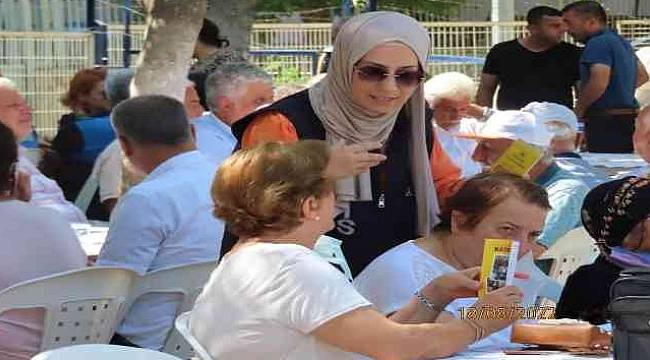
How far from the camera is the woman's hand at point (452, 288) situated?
2949 millimetres

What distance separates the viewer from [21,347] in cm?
392

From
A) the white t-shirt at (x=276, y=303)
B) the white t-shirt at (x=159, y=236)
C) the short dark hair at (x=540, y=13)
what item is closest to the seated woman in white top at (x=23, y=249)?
the white t-shirt at (x=159, y=236)

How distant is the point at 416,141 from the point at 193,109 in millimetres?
3155

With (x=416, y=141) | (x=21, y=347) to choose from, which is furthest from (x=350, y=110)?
(x=21, y=347)

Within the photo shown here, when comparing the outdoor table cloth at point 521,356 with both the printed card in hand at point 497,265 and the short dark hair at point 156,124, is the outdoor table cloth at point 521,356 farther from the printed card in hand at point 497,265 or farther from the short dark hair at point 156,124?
the short dark hair at point 156,124

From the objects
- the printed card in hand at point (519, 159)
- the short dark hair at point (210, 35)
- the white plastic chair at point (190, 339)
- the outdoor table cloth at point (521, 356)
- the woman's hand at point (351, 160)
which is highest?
the short dark hair at point (210, 35)

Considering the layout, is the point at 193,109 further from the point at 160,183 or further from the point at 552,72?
the point at 552,72

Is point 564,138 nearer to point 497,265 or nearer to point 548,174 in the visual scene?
point 548,174

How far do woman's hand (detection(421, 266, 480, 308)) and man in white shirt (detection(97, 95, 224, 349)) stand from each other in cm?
129

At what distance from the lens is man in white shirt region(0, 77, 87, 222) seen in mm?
5984

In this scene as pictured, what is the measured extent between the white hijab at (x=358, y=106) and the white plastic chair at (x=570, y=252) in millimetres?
1380

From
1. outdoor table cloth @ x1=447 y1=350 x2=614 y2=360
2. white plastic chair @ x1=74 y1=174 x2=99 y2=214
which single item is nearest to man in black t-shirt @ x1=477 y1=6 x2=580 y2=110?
white plastic chair @ x1=74 y1=174 x2=99 y2=214

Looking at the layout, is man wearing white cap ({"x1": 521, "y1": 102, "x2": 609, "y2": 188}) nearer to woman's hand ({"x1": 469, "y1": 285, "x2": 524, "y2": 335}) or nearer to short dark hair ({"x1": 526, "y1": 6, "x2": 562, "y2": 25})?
short dark hair ({"x1": 526, "y1": 6, "x2": 562, "y2": 25})

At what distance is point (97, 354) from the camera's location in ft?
9.18
